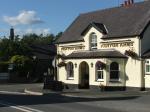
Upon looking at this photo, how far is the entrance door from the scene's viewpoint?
42.2m

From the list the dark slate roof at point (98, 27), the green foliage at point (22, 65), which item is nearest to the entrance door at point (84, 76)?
the dark slate roof at point (98, 27)

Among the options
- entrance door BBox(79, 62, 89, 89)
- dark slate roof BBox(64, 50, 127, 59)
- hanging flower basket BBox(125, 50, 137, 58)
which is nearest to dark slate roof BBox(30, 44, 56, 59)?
dark slate roof BBox(64, 50, 127, 59)

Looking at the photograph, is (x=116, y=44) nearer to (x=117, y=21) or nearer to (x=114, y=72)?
(x=114, y=72)

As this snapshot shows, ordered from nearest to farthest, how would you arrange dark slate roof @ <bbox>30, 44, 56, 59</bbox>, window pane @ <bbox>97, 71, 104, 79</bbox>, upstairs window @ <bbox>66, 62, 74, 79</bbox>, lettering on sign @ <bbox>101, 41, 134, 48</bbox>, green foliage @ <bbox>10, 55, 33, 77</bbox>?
lettering on sign @ <bbox>101, 41, 134, 48</bbox> < window pane @ <bbox>97, 71, 104, 79</bbox> < upstairs window @ <bbox>66, 62, 74, 79</bbox> < green foliage @ <bbox>10, 55, 33, 77</bbox> < dark slate roof @ <bbox>30, 44, 56, 59</bbox>

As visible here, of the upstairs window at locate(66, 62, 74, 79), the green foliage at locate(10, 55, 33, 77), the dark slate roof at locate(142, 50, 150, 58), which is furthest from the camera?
the green foliage at locate(10, 55, 33, 77)

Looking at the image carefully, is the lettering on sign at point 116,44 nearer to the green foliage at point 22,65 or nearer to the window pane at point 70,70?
the window pane at point 70,70

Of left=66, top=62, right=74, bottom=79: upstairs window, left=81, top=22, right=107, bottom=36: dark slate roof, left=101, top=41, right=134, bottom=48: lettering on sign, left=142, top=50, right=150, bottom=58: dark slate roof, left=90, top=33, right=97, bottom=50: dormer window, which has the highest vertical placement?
left=81, top=22, right=107, bottom=36: dark slate roof

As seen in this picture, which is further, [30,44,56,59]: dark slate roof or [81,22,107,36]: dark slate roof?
[30,44,56,59]: dark slate roof

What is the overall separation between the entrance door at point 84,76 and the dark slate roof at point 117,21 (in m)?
2.67

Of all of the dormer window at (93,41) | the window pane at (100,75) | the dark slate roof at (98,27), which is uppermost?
the dark slate roof at (98,27)

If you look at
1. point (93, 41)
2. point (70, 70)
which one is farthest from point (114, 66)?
point (70, 70)

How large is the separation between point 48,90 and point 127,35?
7.57 metres

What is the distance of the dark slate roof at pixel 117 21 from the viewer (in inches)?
1528

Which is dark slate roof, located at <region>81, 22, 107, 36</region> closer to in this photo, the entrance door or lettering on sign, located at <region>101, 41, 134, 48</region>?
lettering on sign, located at <region>101, 41, 134, 48</region>
